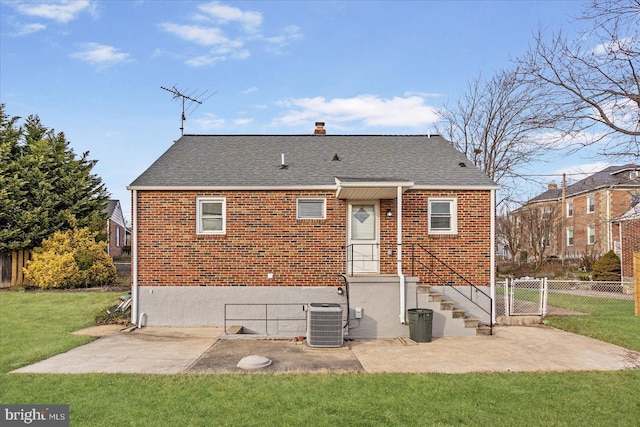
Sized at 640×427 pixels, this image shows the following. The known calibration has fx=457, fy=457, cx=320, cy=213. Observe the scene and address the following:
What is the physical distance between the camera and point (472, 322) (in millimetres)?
11805

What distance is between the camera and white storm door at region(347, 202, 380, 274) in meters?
12.9

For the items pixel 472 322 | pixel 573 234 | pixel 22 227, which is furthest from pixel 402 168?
A: pixel 573 234

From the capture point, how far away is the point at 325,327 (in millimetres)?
10219

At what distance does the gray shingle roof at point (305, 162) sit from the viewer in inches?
512

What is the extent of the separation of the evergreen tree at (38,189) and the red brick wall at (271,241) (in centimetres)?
1053

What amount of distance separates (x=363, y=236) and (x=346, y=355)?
4.21 m

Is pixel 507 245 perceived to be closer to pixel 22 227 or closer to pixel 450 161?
pixel 450 161

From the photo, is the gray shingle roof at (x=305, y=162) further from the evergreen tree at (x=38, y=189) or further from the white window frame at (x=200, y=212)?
the evergreen tree at (x=38, y=189)

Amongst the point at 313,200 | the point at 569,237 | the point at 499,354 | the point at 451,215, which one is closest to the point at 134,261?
the point at 313,200

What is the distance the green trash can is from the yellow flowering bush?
576 inches

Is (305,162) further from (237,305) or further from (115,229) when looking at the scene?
(115,229)

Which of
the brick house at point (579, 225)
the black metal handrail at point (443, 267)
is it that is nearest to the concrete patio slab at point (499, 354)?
the black metal handrail at point (443, 267)

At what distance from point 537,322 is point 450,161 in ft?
17.8

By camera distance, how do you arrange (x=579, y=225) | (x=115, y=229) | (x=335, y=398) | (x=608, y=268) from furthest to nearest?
(x=115, y=229) → (x=579, y=225) → (x=608, y=268) → (x=335, y=398)
